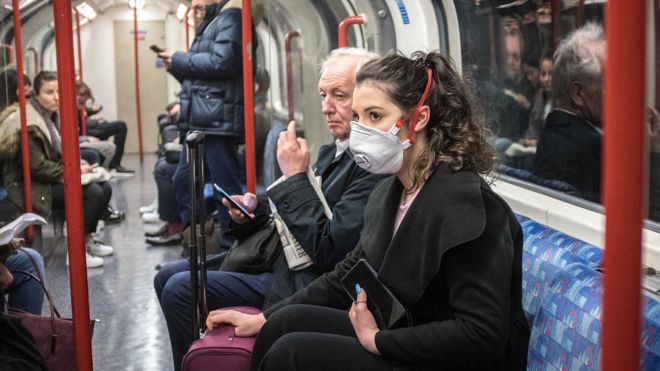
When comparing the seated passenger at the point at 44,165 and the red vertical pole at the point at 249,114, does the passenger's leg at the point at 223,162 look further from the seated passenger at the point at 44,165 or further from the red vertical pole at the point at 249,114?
the red vertical pole at the point at 249,114

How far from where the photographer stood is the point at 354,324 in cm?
224

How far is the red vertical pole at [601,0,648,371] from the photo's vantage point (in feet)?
3.97

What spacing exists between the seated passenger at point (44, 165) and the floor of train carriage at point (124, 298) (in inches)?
9.2

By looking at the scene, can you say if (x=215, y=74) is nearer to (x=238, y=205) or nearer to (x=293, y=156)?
(x=238, y=205)

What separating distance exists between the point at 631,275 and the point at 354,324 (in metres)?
1.08

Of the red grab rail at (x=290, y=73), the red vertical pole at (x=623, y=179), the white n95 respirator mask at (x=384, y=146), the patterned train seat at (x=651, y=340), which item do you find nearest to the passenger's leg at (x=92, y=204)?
the red grab rail at (x=290, y=73)

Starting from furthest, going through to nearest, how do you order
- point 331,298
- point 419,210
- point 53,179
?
point 53,179
point 331,298
point 419,210

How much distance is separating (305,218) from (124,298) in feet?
9.37

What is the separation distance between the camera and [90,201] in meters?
6.73

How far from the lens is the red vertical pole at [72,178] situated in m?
2.33

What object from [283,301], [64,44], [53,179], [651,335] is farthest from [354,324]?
[53,179]

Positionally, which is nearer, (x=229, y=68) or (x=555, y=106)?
(x=555, y=106)

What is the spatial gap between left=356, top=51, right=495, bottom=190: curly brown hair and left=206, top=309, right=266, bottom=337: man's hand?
687 millimetres

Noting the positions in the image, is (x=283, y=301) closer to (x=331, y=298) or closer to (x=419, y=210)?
(x=331, y=298)
